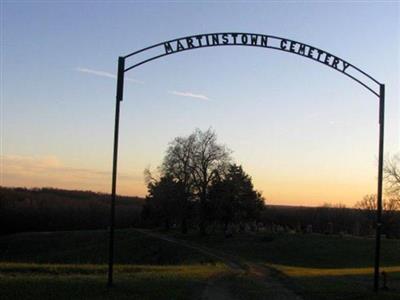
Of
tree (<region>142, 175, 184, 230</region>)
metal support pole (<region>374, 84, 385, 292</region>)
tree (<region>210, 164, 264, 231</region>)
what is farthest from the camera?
tree (<region>142, 175, 184, 230</region>)

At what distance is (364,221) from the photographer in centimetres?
11044

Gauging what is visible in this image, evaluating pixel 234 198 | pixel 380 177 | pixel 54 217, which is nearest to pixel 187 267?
pixel 380 177

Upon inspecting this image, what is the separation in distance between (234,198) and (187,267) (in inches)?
1484

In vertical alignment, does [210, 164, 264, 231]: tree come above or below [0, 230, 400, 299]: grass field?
above

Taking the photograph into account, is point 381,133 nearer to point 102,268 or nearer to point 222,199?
point 102,268

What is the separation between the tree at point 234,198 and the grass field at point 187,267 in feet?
14.5

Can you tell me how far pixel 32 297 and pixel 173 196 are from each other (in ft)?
192

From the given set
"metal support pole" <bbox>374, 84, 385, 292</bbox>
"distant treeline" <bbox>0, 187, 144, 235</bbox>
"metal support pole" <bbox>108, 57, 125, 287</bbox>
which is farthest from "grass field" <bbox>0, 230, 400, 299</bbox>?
"distant treeline" <bbox>0, 187, 144, 235</bbox>

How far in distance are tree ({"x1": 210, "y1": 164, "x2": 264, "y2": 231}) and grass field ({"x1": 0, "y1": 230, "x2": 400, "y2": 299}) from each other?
441 cm

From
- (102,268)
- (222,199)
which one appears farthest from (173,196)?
(102,268)

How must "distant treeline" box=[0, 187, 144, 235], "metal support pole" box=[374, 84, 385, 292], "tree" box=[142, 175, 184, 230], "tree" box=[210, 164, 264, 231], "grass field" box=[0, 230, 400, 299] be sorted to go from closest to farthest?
"grass field" box=[0, 230, 400, 299] → "metal support pole" box=[374, 84, 385, 292] → "tree" box=[210, 164, 264, 231] → "tree" box=[142, 175, 184, 230] → "distant treeline" box=[0, 187, 144, 235]

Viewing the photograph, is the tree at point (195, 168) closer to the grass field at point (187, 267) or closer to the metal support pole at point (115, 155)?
the grass field at point (187, 267)

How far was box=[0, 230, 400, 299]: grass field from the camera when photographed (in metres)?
18.6

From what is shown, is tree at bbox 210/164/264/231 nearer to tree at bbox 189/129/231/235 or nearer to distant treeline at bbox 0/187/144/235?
tree at bbox 189/129/231/235
